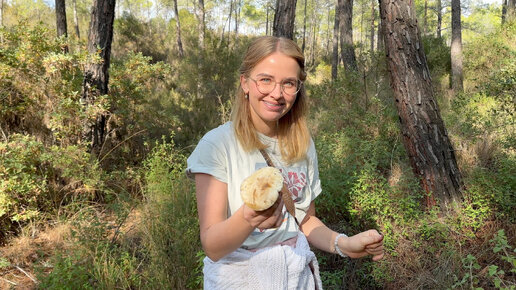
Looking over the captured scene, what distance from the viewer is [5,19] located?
70.2 feet

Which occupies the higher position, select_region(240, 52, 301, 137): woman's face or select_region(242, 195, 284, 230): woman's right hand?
select_region(240, 52, 301, 137): woman's face

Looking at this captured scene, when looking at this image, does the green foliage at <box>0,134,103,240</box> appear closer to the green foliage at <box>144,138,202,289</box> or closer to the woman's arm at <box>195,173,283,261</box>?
the green foliage at <box>144,138,202,289</box>

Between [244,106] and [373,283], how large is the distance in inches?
87.1

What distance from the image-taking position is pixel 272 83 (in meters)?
1.25

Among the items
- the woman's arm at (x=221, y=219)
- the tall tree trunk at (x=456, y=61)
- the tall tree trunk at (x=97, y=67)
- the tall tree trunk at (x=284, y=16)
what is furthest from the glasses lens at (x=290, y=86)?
the tall tree trunk at (x=456, y=61)

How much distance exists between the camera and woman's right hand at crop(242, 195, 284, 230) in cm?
83

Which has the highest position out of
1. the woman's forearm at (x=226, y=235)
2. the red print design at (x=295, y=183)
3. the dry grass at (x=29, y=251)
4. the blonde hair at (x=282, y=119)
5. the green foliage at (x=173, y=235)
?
the blonde hair at (x=282, y=119)

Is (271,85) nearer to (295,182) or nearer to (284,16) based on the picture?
(295,182)

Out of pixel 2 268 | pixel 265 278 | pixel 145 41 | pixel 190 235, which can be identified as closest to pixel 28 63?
pixel 2 268

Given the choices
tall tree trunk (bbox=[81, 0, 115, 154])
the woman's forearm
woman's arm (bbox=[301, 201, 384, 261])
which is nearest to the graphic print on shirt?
woman's arm (bbox=[301, 201, 384, 261])

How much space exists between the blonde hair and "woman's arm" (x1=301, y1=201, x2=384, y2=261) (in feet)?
0.93

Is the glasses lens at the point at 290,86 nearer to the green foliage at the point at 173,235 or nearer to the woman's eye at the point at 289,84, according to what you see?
the woman's eye at the point at 289,84

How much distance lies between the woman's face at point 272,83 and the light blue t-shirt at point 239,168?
0.13 metres

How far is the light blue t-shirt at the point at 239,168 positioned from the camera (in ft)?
3.77
